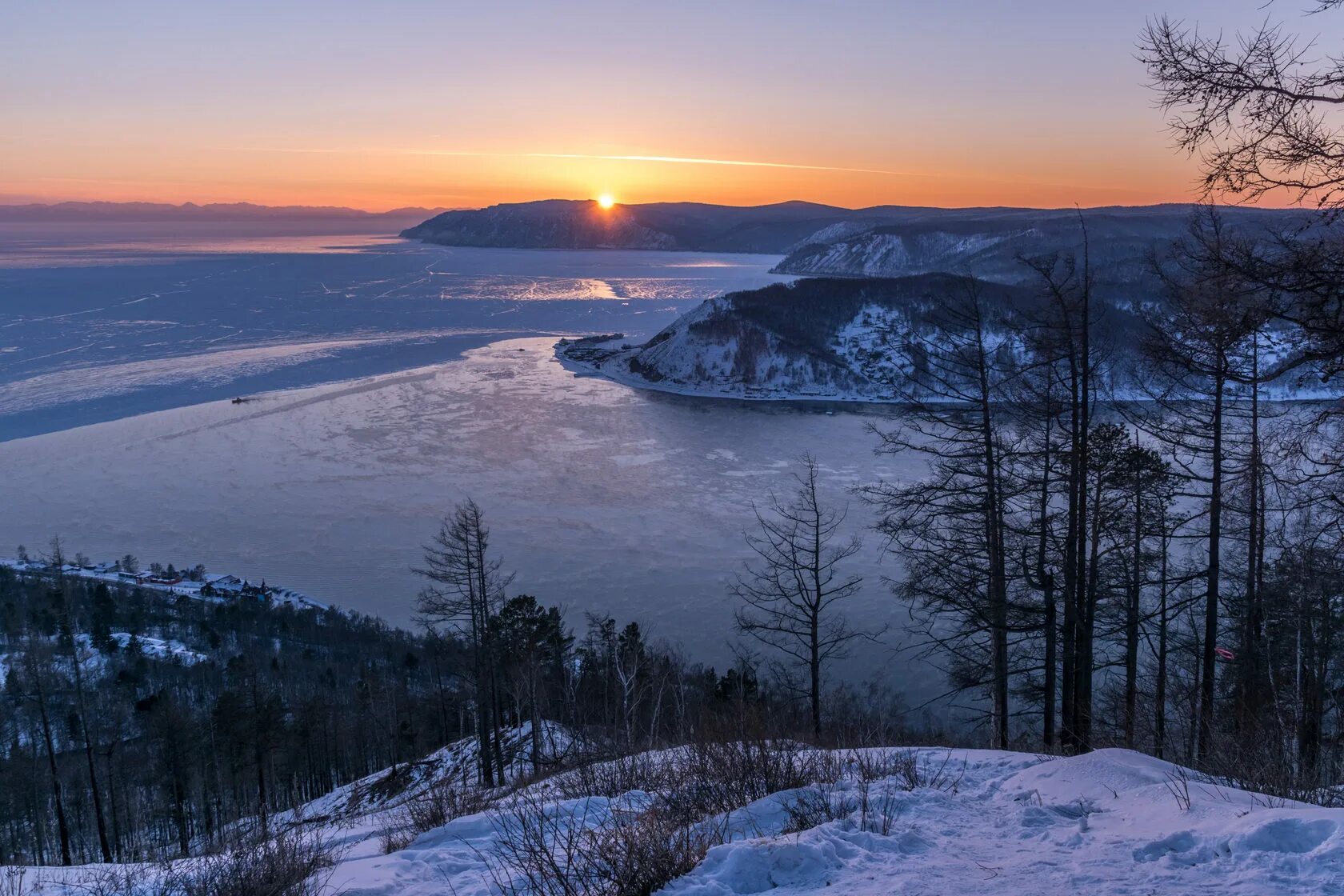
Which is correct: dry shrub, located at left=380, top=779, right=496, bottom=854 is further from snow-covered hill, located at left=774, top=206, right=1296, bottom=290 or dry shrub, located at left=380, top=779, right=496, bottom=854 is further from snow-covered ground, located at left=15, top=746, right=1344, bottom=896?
snow-covered hill, located at left=774, top=206, right=1296, bottom=290

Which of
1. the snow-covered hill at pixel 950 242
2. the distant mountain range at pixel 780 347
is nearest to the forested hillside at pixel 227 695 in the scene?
the distant mountain range at pixel 780 347

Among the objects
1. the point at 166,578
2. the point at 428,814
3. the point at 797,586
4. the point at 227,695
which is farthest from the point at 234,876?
the point at 166,578

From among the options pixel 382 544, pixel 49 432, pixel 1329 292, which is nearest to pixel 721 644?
pixel 382 544

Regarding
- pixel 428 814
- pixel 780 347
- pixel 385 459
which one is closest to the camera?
pixel 428 814

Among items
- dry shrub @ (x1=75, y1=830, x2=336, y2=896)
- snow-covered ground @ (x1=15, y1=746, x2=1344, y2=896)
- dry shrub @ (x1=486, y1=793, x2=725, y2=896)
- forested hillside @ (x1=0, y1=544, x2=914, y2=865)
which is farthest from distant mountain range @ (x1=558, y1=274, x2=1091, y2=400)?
dry shrub @ (x1=486, y1=793, x2=725, y2=896)

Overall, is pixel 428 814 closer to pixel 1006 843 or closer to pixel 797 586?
pixel 1006 843

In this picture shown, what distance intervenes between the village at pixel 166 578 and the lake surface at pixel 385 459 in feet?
1.48

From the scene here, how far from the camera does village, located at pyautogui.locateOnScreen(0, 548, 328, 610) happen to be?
24.0 metres

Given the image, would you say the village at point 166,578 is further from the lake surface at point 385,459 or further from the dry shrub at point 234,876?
the dry shrub at point 234,876

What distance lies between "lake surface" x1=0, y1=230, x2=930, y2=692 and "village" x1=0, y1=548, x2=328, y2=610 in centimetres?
45

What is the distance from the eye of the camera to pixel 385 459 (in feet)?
108

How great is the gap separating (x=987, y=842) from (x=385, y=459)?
32074mm

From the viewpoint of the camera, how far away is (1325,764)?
5.89m

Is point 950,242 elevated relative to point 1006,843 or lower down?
elevated
